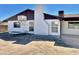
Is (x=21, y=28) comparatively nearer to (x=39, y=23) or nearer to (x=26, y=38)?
(x=26, y=38)

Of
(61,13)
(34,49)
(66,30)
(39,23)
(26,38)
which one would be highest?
(61,13)

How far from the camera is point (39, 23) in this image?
366 cm

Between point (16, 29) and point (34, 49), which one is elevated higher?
point (16, 29)

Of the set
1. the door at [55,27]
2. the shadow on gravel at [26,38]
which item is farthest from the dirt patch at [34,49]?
the door at [55,27]

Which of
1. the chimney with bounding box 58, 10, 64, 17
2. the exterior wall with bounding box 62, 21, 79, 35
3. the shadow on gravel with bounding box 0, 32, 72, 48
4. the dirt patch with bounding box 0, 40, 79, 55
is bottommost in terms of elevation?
the dirt patch with bounding box 0, 40, 79, 55

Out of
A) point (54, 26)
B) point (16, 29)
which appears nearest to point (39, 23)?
point (54, 26)

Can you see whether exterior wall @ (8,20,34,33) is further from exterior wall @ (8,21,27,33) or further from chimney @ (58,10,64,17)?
chimney @ (58,10,64,17)

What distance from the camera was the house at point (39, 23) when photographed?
3.65 metres

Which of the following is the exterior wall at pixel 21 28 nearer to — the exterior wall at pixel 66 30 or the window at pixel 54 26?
the window at pixel 54 26

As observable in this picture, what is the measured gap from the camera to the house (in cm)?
365

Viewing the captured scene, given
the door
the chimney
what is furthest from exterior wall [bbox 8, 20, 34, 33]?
the chimney
